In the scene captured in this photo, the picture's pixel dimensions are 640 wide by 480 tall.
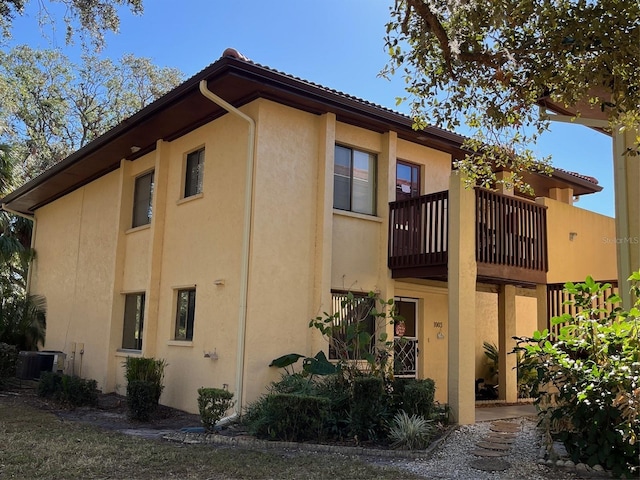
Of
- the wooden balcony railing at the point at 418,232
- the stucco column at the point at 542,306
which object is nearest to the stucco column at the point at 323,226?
the wooden balcony railing at the point at 418,232

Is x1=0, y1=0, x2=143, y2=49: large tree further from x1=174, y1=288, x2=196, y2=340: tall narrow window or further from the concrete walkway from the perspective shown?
the concrete walkway

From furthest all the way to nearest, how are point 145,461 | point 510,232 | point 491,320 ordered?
point 491,320 → point 510,232 → point 145,461

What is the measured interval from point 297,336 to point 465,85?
18.0ft

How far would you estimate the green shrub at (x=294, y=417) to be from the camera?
28.9 ft

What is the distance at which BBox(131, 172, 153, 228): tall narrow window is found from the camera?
14930 mm

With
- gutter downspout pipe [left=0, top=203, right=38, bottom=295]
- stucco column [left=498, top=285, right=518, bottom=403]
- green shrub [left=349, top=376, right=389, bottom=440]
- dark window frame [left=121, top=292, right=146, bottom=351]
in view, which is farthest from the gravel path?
gutter downspout pipe [left=0, top=203, right=38, bottom=295]

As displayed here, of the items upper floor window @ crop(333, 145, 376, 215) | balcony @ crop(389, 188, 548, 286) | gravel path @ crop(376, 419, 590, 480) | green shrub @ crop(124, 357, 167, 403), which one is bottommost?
gravel path @ crop(376, 419, 590, 480)

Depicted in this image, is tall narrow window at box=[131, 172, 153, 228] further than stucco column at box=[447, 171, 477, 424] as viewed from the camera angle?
Yes

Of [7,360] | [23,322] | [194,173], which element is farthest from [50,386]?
[194,173]

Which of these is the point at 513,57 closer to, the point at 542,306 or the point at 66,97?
the point at 542,306

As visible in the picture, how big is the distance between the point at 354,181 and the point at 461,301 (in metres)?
3.49

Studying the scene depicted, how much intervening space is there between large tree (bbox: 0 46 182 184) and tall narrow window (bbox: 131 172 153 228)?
1728 cm

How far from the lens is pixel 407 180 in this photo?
13367mm

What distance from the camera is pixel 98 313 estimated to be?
15.9 meters
